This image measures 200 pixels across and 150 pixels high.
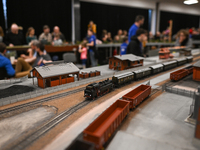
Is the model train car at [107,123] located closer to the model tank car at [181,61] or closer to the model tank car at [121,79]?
the model tank car at [121,79]

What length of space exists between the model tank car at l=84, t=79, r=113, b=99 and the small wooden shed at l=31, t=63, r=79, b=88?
1418 millimetres

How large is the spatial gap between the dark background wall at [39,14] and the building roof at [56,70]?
51.6ft

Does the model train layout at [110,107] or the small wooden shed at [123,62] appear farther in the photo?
the small wooden shed at [123,62]

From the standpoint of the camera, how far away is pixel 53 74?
19.4 feet

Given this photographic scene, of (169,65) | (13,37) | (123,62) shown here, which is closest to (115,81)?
(123,62)

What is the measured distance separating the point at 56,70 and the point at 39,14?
17.4m

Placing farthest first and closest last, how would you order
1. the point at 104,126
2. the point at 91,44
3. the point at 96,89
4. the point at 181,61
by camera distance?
the point at 91,44 → the point at 181,61 → the point at 96,89 → the point at 104,126

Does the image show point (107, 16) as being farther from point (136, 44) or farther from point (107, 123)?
point (107, 123)

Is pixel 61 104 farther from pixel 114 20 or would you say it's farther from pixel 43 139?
pixel 114 20

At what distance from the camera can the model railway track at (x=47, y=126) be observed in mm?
3189

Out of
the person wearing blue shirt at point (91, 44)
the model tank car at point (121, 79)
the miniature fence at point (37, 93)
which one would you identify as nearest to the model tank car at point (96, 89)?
the model tank car at point (121, 79)

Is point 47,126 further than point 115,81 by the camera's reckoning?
No

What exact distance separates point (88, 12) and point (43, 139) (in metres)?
24.3

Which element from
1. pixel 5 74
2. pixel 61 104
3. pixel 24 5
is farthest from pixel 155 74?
pixel 24 5
